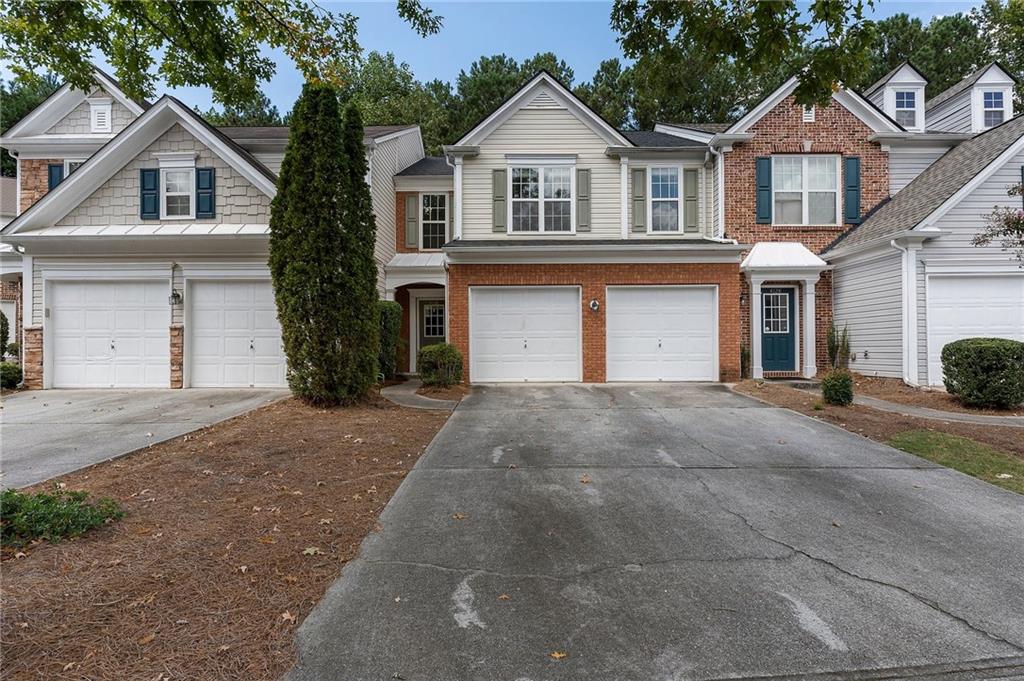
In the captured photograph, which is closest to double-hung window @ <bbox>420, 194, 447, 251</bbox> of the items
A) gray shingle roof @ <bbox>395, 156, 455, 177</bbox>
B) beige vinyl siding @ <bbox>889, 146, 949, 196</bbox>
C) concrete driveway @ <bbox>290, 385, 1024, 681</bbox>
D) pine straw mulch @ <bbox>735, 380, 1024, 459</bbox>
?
gray shingle roof @ <bbox>395, 156, 455, 177</bbox>

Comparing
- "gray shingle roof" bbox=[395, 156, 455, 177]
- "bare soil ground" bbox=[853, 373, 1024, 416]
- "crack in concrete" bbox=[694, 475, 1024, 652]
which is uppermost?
"gray shingle roof" bbox=[395, 156, 455, 177]

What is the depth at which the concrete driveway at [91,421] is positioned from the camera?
19.2 feet

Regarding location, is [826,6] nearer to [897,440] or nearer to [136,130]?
[897,440]

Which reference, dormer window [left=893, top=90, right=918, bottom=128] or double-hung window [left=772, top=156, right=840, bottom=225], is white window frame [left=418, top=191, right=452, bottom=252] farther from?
dormer window [left=893, top=90, right=918, bottom=128]

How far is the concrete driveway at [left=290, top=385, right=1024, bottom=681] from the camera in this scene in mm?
2484

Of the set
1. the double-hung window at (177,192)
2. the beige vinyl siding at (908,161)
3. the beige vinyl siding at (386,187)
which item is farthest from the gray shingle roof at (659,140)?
the double-hung window at (177,192)

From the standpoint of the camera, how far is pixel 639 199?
1365 centimetres

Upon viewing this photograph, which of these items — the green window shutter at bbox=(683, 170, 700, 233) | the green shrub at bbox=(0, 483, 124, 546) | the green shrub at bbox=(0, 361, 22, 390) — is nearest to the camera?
the green shrub at bbox=(0, 483, 124, 546)

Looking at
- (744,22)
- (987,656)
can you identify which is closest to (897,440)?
(987,656)

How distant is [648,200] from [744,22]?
9.19 m

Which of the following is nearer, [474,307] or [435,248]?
[474,307]

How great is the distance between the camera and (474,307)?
41.0 feet

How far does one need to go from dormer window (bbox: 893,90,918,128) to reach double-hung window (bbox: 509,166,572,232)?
11376mm

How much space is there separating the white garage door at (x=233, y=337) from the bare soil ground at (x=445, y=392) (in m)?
3.55
